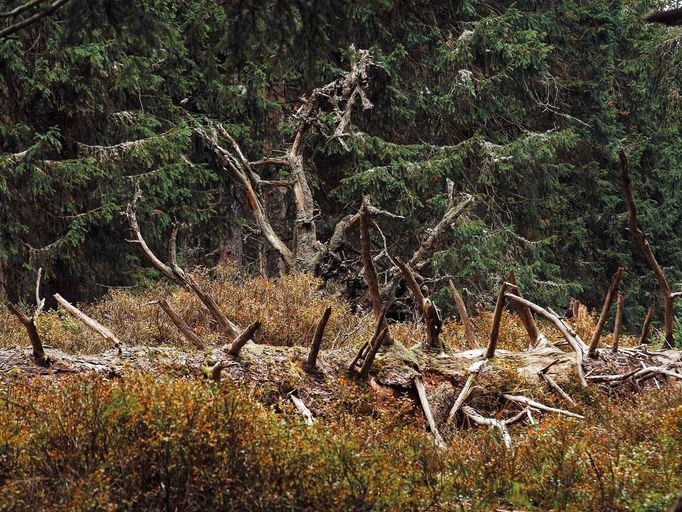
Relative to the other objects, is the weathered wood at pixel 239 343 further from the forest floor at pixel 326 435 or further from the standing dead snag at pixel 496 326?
the standing dead snag at pixel 496 326

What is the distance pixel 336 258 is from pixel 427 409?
23.1 feet

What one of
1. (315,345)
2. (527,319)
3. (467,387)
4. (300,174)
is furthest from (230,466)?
(300,174)

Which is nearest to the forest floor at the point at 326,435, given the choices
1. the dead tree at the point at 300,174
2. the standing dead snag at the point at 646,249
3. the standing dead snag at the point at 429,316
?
the standing dead snag at the point at 429,316

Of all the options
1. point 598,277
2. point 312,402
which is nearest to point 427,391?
point 312,402

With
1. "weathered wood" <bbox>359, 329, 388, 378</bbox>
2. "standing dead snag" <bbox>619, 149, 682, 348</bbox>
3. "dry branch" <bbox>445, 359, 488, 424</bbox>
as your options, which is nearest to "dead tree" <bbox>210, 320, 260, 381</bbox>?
"weathered wood" <bbox>359, 329, 388, 378</bbox>

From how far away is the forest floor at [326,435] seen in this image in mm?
4281

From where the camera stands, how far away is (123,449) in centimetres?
436

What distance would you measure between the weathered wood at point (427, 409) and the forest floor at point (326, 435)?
28 mm

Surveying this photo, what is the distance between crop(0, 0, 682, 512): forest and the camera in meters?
4.49

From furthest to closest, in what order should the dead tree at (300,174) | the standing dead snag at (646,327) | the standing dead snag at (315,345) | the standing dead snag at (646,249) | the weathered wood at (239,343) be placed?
→ 1. the dead tree at (300,174)
2. the standing dead snag at (646,327)
3. the standing dead snag at (315,345)
4. the weathered wood at (239,343)
5. the standing dead snag at (646,249)

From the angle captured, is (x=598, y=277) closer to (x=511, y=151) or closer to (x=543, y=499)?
(x=511, y=151)

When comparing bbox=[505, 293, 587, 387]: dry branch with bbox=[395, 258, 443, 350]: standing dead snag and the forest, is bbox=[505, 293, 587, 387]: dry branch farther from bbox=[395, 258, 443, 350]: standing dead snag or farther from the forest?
bbox=[395, 258, 443, 350]: standing dead snag

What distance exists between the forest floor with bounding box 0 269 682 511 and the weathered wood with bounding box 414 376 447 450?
3cm

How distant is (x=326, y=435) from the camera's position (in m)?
4.82
